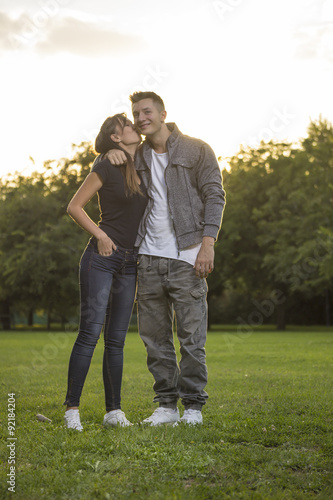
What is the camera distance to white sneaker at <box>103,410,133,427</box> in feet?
14.6

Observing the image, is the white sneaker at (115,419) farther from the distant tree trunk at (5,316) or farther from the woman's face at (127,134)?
the distant tree trunk at (5,316)

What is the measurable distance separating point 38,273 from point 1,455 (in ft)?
82.7

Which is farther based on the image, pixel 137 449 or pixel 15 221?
pixel 15 221

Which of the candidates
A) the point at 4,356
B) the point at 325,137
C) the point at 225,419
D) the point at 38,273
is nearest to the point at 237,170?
the point at 325,137

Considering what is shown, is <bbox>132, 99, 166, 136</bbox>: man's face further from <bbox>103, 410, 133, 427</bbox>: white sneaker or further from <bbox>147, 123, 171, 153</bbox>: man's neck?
<bbox>103, 410, 133, 427</bbox>: white sneaker

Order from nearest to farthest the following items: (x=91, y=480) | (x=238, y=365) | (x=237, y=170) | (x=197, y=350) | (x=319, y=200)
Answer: (x=91, y=480)
(x=197, y=350)
(x=238, y=365)
(x=319, y=200)
(x=237, y=170)

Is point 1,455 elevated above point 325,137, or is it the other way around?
point 325,137

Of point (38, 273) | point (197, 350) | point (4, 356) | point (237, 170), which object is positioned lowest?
point (4, 356)

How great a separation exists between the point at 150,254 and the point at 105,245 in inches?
16.9

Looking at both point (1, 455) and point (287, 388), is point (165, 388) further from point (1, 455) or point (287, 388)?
point (287, 388)

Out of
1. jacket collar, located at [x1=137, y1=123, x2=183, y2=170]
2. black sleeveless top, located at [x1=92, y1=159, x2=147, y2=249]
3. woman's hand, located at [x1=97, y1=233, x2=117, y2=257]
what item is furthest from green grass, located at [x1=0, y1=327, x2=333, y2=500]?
jacket collar, located at [x1=137, y1=123, x2=183, y2=170]

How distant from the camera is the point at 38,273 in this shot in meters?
28.3

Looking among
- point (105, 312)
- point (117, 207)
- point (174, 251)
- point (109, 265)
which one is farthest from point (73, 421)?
point (117, 207)

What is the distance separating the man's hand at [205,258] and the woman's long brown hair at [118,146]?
70cm
